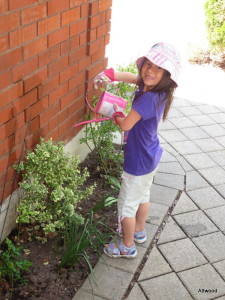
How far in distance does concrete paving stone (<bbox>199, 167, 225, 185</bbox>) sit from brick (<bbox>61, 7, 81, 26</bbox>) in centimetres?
193

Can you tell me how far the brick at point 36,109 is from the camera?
270 cm

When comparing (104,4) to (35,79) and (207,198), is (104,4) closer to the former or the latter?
(35,79)

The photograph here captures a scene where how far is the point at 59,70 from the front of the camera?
3006mm

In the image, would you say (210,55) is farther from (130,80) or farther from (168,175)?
(130,80)

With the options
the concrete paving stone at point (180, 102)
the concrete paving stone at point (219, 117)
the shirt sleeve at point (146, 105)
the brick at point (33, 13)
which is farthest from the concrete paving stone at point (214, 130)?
the brick at point (33, 13)

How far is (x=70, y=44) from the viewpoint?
309cm

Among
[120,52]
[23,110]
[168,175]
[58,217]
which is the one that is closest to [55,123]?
[23,110]

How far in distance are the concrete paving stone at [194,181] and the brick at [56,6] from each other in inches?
76.0

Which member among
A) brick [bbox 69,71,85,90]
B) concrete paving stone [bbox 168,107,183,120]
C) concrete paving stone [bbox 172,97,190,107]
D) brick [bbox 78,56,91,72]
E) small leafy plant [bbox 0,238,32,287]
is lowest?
concrete paving stone [bbox 172,97,190,107]

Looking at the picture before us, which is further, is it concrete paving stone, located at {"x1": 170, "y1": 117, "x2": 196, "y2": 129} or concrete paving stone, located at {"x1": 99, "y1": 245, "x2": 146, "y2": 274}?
concrete paving stone, located at {"x1": 170, "y1": 117, "x2": 196, "y2": 129}

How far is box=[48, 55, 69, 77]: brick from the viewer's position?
2867mm

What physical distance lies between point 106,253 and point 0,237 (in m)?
0.74

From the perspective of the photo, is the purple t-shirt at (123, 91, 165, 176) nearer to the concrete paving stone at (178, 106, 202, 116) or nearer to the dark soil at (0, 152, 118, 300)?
the dark soil at (0, 152, 118, 300)

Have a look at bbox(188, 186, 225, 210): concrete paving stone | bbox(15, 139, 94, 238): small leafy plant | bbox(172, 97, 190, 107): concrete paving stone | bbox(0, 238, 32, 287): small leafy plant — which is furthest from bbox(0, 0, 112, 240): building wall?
bbox(172, 97, 190, 107): concrete paving stone
